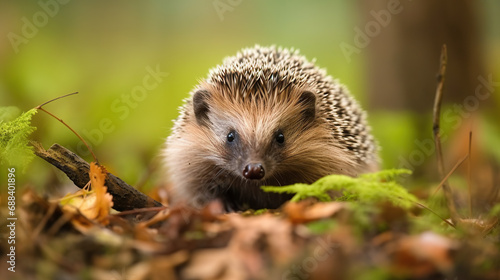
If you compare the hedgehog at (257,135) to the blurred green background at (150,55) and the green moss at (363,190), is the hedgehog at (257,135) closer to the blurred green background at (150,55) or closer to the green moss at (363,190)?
the blurred green background at (150,55)

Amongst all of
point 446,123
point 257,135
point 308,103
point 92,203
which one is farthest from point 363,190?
point 446,123

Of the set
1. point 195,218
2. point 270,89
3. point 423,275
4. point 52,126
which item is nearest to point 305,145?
point 270,89

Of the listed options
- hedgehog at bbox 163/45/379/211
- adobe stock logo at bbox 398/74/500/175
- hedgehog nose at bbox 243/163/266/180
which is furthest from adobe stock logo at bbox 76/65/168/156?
adobe stock logo at bbox 398/74/500/175

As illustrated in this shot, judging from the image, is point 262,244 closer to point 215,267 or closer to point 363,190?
point 215,267

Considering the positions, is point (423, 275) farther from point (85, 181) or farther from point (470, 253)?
point (85, 181)

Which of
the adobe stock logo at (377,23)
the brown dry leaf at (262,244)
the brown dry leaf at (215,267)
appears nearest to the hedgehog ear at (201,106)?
the brown dry leaf at (262,244)

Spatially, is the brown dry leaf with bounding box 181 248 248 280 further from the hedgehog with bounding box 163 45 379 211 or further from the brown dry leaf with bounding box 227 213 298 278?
the hedgehog with bounding box 163 45 379 211
